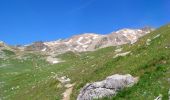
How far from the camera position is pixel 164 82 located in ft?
108

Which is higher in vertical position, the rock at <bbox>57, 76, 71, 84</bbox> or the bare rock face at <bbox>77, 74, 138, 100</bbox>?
the rock at <bbox>57, 76, 71, 84</bbox>

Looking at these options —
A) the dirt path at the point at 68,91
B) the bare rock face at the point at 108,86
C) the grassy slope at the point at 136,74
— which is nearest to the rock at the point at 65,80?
the grassy slope at the point at 136,74

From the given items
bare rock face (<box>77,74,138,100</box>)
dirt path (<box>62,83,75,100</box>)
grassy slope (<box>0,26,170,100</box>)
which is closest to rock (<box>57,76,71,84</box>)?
grassy slope (<box>0,26,170,100</box>)

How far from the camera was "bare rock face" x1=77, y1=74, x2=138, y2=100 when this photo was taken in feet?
118

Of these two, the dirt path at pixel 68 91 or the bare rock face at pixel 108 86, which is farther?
the dirt path at pixel 68 91

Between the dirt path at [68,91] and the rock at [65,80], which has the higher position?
the rock at [65,80]

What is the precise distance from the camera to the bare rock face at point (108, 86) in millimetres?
35906

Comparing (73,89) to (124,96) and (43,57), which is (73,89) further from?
(43,57)

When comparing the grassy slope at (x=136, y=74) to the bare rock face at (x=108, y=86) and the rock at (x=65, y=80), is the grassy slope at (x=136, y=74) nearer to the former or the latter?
the rock at (x=65, y=80)

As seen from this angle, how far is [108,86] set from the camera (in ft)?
120

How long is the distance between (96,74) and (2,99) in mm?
17165

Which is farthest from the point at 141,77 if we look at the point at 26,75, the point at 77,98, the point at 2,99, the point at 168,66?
the point at 26,75

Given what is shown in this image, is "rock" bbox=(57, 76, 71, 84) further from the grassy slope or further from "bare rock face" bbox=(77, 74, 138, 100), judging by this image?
A: "bare rock face" bbox=(77, 74, 138, 100)

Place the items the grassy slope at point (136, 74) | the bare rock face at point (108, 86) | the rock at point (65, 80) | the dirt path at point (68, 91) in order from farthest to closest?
1. the rock at point (65, 80)
2. the dirt path at point (68, 91)
3. the bare rock face at point (108, 86)
4. the grassy slope at point (136, 74)
